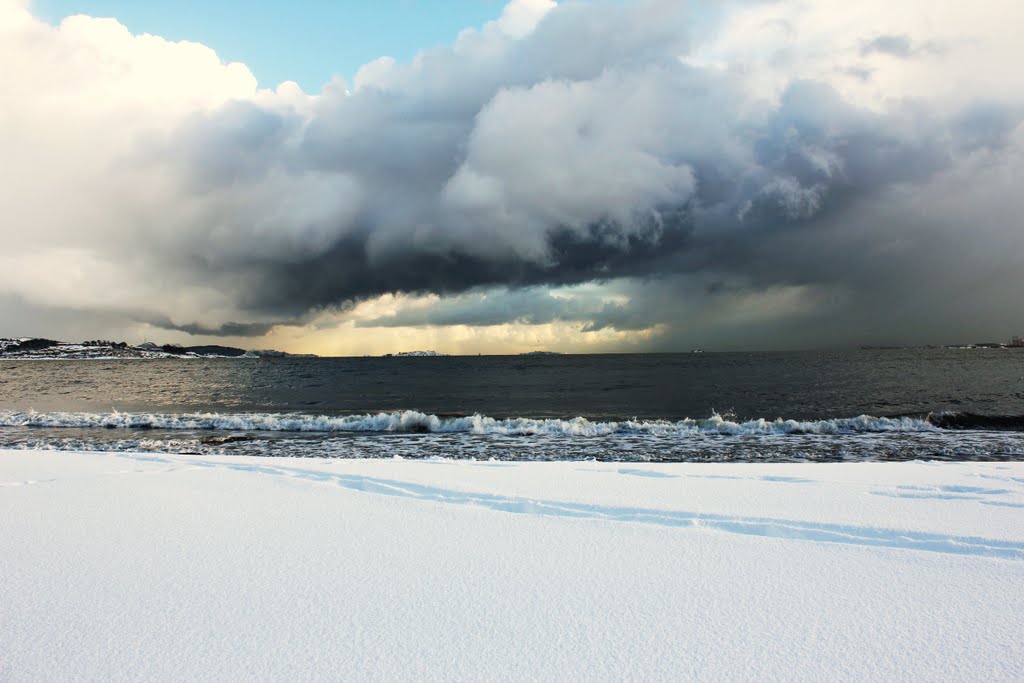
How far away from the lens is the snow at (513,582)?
312cm

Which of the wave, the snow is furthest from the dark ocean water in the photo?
the snow

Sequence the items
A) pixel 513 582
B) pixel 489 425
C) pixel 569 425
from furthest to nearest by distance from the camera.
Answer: pixel 489 425 → pixel 569 425 → pixel 513 582

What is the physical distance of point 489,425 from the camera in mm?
24953

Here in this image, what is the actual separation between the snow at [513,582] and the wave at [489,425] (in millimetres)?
15209

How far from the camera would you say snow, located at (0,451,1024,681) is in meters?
3.12

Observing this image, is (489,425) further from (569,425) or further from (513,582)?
(513,582)

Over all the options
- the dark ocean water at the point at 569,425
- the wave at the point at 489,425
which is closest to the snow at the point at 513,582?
the dark ocean water at the point at 569,425

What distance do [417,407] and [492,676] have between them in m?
33.1

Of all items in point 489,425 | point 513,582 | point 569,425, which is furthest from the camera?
point 489,425

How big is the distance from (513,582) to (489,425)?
820 inches

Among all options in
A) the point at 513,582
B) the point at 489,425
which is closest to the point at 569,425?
the point at 489,425

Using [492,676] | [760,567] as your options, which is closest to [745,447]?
[760,567]

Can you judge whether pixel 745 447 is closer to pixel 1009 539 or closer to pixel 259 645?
pixel 1009 539

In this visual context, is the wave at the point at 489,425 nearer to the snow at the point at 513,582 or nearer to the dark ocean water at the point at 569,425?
the dark ocean water at the point at 569,425
